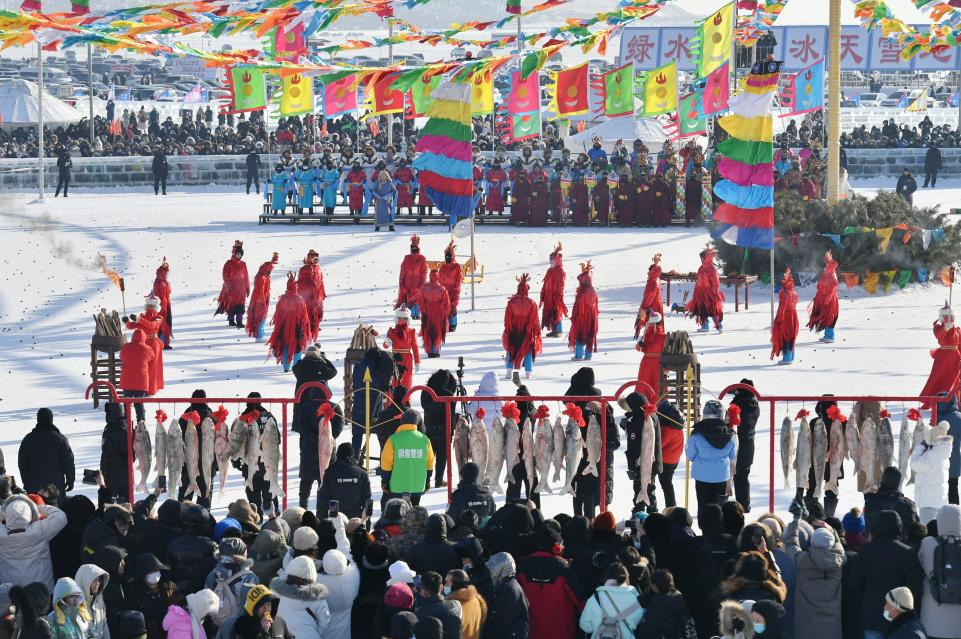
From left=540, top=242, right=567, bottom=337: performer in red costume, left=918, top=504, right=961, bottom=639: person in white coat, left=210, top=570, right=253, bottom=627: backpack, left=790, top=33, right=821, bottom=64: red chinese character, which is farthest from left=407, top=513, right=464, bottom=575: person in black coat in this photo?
left=790, top=33, right=821, bottom=64: red chinese character

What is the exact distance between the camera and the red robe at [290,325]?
1894 centimetres

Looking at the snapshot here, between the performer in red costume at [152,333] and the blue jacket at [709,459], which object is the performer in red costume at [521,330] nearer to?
the performer in red costume at [152,333]

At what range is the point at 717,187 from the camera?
20578mm

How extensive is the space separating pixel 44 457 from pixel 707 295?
10.5 m

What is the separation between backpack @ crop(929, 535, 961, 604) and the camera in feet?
30.6

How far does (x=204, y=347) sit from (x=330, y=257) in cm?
776

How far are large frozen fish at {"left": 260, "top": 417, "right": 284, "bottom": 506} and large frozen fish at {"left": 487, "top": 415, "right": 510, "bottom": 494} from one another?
5.02 ft

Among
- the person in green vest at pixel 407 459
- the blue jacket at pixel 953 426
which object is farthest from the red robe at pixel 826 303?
the person in green vest at pixel 407 459

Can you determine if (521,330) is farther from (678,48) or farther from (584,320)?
(678,48)

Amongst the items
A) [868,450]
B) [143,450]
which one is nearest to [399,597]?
[143,450]

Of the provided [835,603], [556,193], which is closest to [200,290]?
[556,193]

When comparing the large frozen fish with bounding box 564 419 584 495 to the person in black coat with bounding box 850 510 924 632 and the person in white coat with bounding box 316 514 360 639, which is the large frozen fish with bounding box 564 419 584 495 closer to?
the person in black coat with bounding box 850 510 924 632

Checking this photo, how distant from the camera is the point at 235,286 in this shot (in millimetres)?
21656

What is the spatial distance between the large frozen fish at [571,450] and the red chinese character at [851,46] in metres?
47.1
